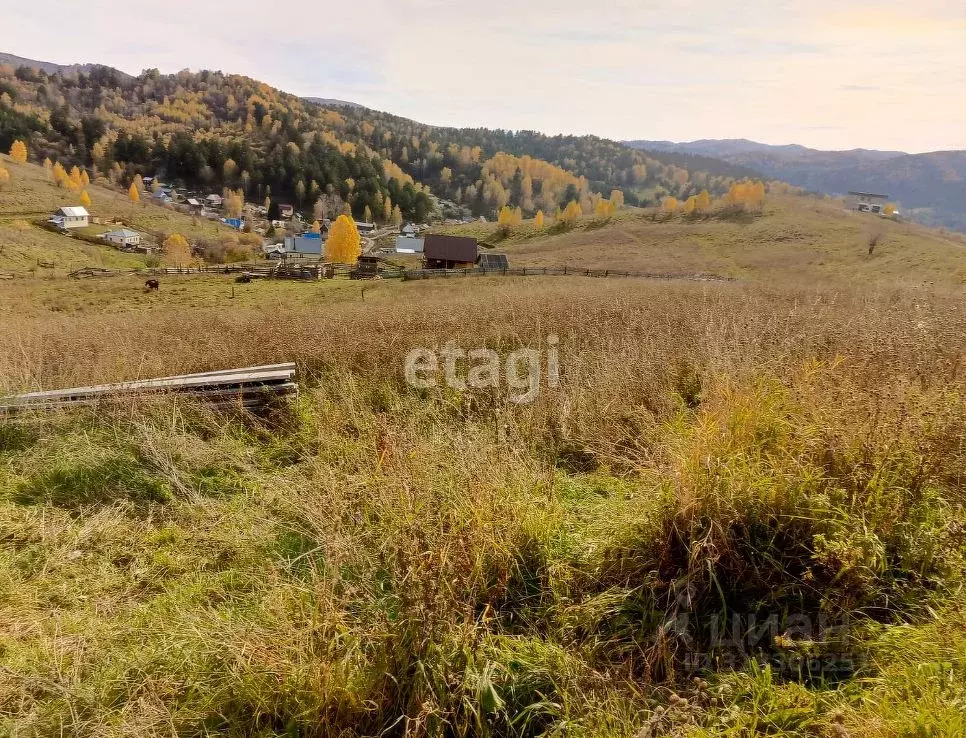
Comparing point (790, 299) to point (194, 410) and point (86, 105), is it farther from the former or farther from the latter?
point (86, 105)

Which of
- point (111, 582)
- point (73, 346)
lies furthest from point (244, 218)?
point (111, 582)

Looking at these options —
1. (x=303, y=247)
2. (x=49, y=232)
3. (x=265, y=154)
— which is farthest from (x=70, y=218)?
(x=265, y=154)

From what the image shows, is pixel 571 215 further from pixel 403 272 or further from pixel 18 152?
pixel 18 152

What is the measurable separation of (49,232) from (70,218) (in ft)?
22.3

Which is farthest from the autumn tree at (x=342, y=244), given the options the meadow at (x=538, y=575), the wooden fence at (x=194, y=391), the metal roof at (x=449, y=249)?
the meadow at (x=538, y=575)

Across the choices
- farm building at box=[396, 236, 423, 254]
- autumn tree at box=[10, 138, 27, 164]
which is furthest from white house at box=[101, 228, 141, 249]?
autumn tree at box=[10, 138, 27, 164]

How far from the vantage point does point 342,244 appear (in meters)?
58.3

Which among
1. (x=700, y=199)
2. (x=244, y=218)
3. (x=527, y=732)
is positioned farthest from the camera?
(x=244, y=218)

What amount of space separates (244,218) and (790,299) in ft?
407

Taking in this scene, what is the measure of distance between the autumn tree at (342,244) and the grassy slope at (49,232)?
21.7 m

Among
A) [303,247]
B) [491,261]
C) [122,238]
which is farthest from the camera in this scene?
[303,247]

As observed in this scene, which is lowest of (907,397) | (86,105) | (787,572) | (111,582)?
(111,582)

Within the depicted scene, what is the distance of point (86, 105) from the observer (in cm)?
18175

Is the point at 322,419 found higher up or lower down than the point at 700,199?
lower down
